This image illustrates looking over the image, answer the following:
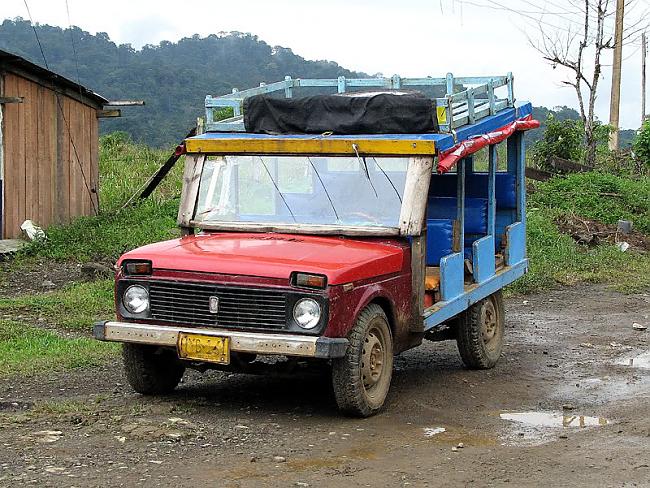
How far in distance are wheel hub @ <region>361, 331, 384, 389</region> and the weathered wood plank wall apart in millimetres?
10133

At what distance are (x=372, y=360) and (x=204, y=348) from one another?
117 centimetres

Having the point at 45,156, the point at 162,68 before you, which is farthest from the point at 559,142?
the point at 162,68

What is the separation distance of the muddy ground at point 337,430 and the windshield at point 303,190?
4.30 feet

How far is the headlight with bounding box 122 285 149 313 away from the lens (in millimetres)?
7301

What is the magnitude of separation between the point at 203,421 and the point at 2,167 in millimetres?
10276

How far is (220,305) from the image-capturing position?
278 inches

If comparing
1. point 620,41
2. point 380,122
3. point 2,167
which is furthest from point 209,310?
point 620,41

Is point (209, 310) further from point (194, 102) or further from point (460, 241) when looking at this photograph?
point (194, 102)

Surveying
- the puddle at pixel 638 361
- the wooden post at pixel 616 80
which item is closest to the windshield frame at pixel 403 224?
the puddle at pixel 638 361

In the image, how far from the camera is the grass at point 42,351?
29.8 feet

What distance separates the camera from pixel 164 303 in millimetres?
7219

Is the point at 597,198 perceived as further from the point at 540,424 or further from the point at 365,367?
the point at 365,367

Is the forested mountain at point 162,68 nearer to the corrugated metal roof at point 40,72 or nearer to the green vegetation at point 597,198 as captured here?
the corrugated metal roof at point 40,72

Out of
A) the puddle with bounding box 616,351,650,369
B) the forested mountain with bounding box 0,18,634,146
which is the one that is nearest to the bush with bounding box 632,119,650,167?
the forested mountain with bounding box 0,18,634,146
